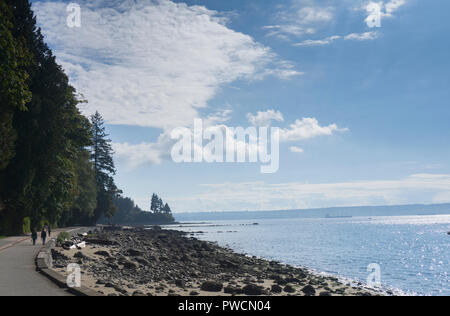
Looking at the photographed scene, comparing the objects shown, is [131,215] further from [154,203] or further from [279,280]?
[279,280]

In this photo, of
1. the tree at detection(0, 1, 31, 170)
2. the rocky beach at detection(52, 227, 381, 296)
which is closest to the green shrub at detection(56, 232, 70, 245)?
the rocky beach at detection(52, 227, 381, 296)

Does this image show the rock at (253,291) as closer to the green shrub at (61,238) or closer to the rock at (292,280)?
the rock at (292,280)

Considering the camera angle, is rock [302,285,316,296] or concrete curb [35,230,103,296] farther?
rock [302,285,316,296]

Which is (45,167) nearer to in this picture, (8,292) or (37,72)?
(37,72)

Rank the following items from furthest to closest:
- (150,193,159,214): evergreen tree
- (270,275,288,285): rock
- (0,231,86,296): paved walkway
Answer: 1. (150,193,159,214): evergreen tree
2. (270,275,288,285): rock
3. (0,231,86,296): paved walkway

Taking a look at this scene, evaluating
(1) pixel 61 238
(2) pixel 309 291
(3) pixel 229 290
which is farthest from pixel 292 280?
(1) pixel 61 238

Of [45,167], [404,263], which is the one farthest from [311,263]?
[45,167]

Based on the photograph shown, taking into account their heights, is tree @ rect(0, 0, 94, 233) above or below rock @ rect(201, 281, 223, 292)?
above

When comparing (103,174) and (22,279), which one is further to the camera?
(103,174)

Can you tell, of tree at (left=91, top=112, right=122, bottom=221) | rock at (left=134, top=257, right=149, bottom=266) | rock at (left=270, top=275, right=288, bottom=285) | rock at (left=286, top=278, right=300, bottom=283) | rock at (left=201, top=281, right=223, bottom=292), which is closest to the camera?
rock at (left=201, top=281, right=223, bottom=292)

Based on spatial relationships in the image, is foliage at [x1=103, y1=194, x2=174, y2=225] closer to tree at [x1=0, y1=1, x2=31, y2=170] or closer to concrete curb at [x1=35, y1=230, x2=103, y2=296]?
tree at [x1=0, y1=1, x2=31, y2=170]

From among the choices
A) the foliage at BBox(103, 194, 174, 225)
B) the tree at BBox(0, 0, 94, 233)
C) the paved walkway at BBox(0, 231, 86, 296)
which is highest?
the tree at BBox(0, 0, 94, 233)

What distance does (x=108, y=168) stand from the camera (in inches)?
3194

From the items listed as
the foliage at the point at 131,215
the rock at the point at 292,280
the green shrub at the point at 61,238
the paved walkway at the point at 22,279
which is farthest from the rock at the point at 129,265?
the foliage at the point at 131,215
